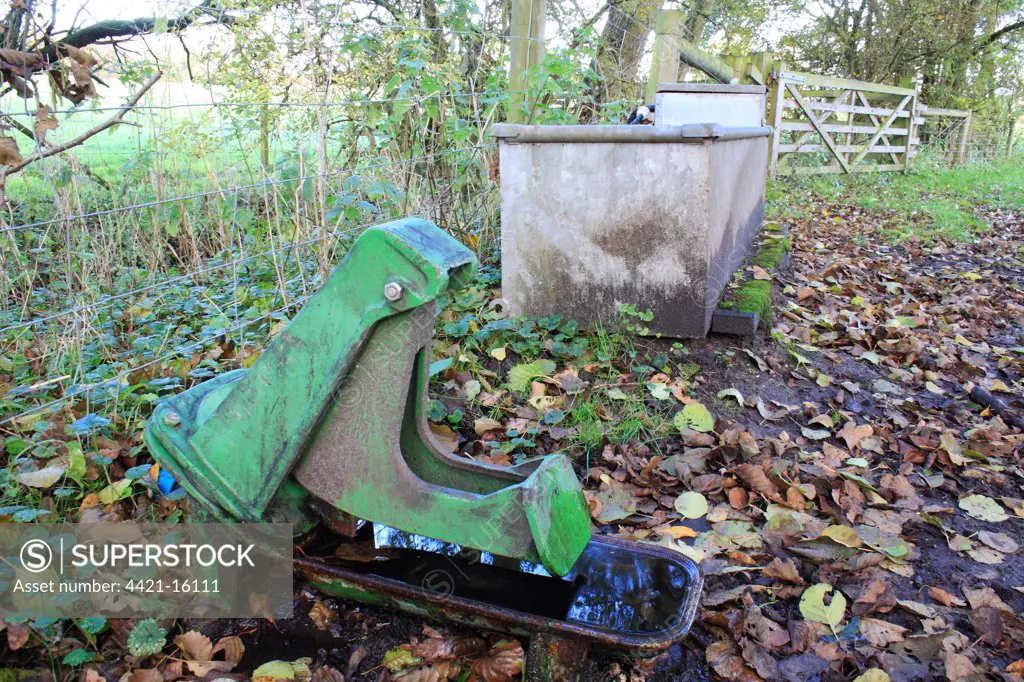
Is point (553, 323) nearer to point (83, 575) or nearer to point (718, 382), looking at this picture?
point (718, 382)

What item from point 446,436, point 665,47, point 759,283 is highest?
point 665,47

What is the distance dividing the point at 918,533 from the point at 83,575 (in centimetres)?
251

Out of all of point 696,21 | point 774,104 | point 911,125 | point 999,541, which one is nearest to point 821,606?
Answer: point 999,541

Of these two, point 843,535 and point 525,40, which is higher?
point 525,40

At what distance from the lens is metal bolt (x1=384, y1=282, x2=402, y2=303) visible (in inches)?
61.9

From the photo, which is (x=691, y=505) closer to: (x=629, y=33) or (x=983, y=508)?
(x=983, y=508)

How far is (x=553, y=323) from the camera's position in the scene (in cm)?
363

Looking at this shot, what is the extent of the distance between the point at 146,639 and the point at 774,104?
1030cm

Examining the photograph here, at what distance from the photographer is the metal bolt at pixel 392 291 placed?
1572mm

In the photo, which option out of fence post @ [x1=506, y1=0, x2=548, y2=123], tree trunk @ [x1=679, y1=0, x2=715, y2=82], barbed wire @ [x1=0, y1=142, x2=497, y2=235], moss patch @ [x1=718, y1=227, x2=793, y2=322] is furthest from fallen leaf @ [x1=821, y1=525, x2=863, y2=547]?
tree trunk @ [x1=679, y1=0, x2=715, y2=82]

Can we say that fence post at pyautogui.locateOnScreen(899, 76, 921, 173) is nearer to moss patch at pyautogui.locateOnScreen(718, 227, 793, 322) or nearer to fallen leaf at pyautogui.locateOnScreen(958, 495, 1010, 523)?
moss patch at pyautogui.locateOnScreen(718, 227, 793, 322)

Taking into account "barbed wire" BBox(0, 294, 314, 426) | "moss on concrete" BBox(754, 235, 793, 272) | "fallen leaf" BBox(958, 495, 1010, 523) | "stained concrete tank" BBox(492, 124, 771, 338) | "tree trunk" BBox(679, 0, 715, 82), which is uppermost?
"tree trunk" BBox(679, 0, 715, 82)

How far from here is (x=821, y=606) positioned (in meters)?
1.98

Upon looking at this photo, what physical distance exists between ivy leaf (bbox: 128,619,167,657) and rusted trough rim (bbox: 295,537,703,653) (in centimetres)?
35
